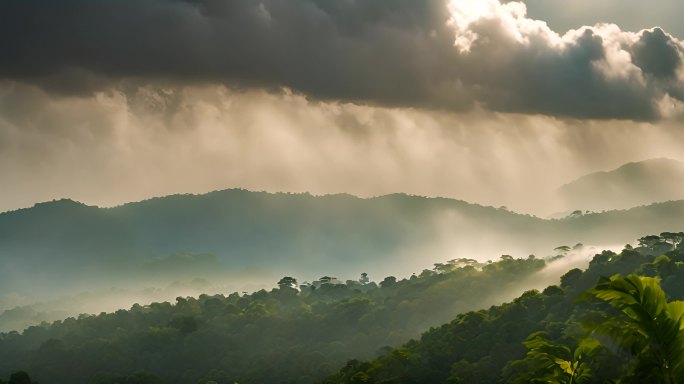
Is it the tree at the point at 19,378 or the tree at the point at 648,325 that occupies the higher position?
the tree at the point at 19,378

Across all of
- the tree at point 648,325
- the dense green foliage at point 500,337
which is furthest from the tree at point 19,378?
the tree at point 648,325

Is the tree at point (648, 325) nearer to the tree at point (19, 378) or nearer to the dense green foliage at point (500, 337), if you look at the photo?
the dense green foliage at point (500, 337)

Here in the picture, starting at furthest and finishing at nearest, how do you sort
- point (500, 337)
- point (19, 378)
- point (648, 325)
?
point (19, 378) → point (500, 337) → point (648, 325)

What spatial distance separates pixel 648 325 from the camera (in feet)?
65.1

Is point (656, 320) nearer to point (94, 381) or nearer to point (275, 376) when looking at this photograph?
point (275, 376)

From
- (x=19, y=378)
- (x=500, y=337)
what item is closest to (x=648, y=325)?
(x=500, y=337)

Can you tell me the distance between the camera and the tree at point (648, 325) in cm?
1933

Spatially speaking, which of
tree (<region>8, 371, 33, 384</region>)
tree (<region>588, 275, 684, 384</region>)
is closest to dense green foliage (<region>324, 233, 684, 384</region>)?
tree (<region>8, 371, 33, 384</region>)

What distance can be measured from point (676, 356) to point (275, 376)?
524ft

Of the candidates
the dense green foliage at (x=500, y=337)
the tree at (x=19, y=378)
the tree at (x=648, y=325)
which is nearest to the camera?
the tree at (x=648, y=325)

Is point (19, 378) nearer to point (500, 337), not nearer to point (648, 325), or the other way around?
point (500, 337)

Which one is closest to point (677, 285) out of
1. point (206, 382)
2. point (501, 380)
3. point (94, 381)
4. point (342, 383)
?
point (501, 380)

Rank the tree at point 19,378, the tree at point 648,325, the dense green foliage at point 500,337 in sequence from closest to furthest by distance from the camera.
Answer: the tree at point 648,325
the dense green foliage at point 500,337
the tree at point 19,378

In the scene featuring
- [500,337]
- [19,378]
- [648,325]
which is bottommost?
[648,325]
